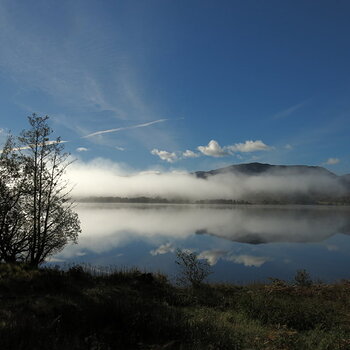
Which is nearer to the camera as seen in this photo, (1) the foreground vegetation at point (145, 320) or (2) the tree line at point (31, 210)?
(1) the foreground vegetation at point (145, 320)

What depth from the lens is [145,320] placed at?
9.08m

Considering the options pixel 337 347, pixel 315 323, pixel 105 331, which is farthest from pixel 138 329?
pixel 315 323

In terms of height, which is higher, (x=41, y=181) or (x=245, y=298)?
(x=41, y=181)

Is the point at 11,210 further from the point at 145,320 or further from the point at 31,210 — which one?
the point at 145,320

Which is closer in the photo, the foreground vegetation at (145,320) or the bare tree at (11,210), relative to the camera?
the foreground vegetation at (145,320)

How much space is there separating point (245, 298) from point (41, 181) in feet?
63.4

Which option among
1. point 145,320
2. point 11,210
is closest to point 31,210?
point 11,210

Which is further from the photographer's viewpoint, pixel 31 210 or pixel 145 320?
pixel 31 210

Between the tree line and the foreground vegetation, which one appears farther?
the tree line

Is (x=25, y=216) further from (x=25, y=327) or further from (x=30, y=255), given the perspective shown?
(x=25, y=327)

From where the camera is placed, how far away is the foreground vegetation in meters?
7.46

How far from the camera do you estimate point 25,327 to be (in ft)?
23.6

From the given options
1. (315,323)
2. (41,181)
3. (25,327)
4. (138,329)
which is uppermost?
(41,181)

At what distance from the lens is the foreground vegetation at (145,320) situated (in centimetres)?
746
